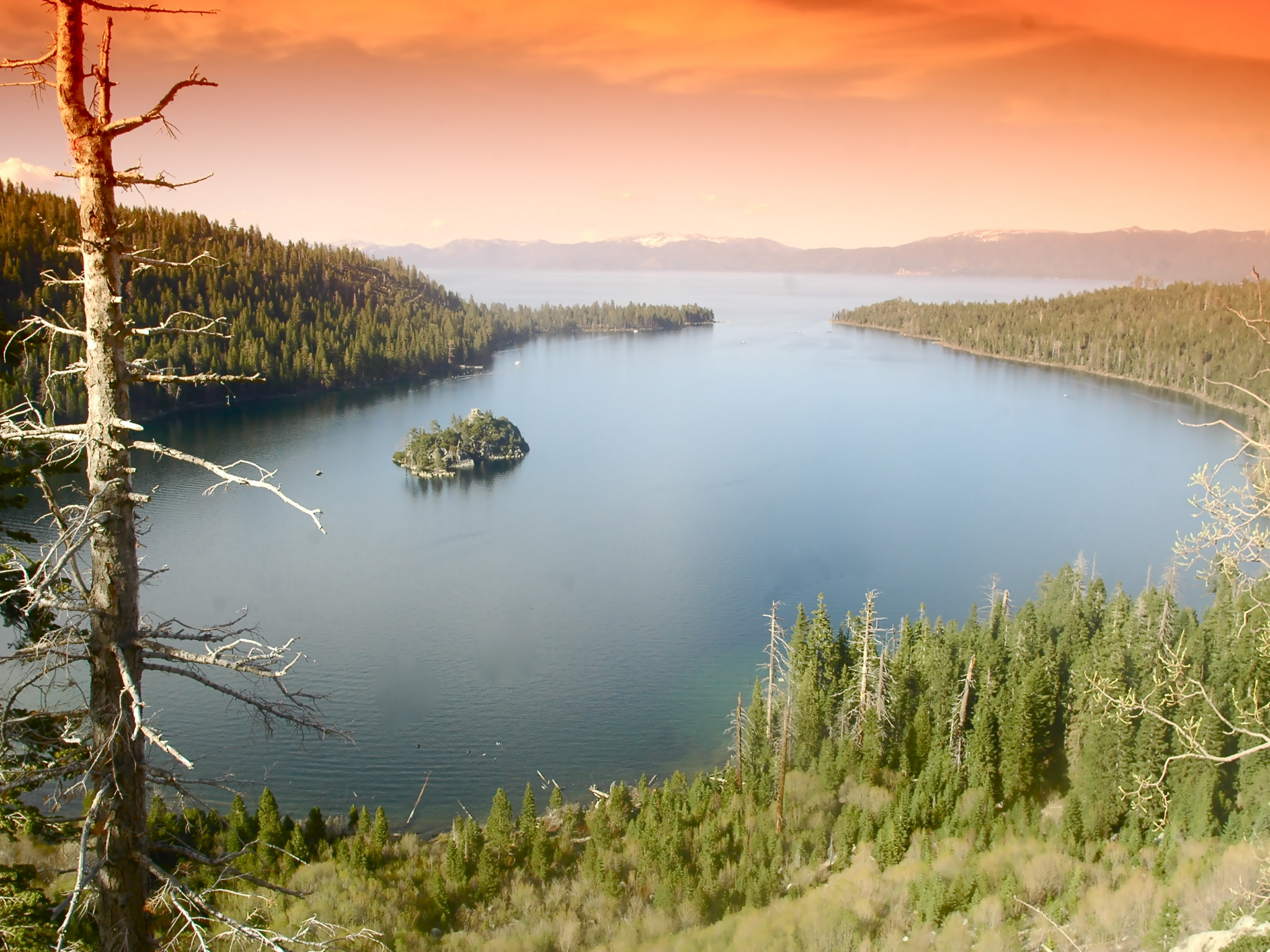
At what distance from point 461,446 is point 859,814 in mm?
30055

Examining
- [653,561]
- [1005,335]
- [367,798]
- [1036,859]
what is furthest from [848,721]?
[1005,335]

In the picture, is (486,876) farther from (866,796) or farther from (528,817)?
(866,796)

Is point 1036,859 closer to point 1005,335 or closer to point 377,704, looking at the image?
point 377,704

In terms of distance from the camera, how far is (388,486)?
124 ft

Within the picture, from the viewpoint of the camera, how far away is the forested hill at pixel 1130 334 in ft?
210

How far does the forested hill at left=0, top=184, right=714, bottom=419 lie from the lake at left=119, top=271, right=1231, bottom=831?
330 centimetres

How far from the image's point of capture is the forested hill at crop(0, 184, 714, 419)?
47812 millimetres

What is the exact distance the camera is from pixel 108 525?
3.16 metres

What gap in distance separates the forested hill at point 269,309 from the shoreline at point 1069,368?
→ 4848 centimetres

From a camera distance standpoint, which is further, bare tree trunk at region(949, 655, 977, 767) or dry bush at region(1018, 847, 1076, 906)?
bare tree trunk at region(949, 655, 977, 767)

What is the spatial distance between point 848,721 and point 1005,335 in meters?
81.8

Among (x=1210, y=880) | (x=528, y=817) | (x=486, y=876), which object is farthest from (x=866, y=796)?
(x=486, y=876)

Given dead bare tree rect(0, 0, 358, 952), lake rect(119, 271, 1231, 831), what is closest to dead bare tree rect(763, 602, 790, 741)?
lake rect(119, 271, 1231, 831)

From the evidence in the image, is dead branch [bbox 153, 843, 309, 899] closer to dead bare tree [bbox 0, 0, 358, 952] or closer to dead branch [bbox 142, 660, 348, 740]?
dead bare tree [bbox 0, 0, 358, 952]
